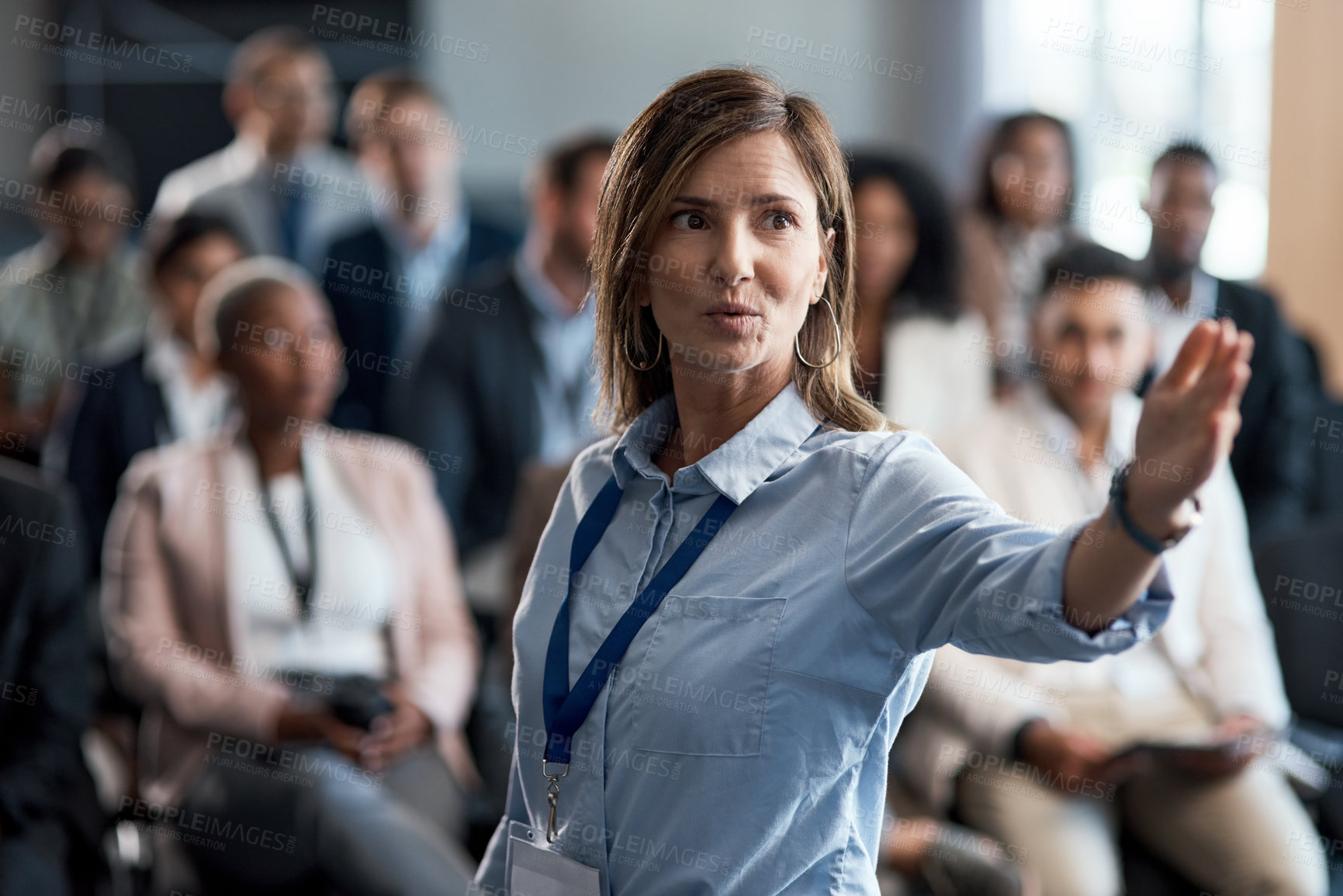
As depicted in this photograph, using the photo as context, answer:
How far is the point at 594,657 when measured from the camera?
112 centimetres

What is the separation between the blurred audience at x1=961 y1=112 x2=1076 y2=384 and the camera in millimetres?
3543

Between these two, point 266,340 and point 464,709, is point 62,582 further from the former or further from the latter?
point 464,709

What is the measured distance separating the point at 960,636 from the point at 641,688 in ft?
0.98

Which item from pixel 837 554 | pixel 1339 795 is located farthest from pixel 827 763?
pixel 1339 795

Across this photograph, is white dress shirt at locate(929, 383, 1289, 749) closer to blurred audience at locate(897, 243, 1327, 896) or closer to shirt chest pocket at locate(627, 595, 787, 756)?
blurred audience at locate(897, 243, 1327, 896)

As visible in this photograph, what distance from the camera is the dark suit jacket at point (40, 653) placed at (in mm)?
2252

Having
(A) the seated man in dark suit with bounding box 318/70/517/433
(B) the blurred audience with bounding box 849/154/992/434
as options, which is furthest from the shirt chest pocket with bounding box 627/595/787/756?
(A) the seated man in dark suit with bounding box 318/70/517/433

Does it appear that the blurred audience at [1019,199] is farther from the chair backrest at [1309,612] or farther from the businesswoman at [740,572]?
the businesswoman at [740,572]

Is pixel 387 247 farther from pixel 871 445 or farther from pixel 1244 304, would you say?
pixel 871 445

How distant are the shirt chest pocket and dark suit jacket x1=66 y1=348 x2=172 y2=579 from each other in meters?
2.71

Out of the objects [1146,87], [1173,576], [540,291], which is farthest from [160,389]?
[1146,87]

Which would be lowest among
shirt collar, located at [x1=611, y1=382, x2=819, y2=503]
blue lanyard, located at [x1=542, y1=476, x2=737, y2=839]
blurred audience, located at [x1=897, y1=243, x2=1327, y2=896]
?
blurred audience, located at [x1=897, y1=243, x2=1327, y2=896]

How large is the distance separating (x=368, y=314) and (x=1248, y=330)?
268 centimetres

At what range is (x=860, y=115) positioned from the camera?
7.09 m
